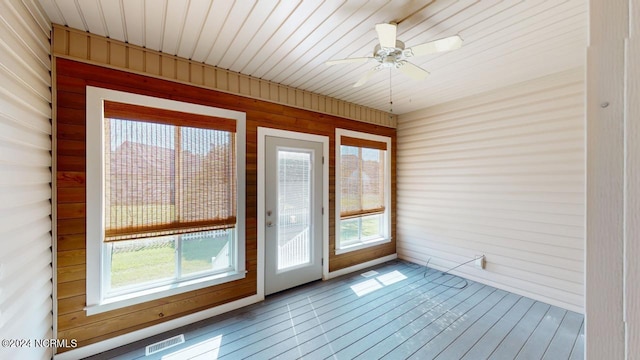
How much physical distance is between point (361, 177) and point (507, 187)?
6.42ft

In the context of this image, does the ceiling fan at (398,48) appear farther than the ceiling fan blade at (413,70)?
No

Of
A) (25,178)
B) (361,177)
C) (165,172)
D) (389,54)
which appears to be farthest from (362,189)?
(25,178)

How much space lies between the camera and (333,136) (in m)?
3.83

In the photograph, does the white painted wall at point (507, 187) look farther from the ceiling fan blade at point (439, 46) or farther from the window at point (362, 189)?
the ceiling fan blade at point (439, 46)

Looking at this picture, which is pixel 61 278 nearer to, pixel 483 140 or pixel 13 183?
pixel 13 183

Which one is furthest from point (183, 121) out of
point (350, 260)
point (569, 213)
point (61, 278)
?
point (569, 213)

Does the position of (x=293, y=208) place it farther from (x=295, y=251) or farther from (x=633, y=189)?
(x=633, y=189)

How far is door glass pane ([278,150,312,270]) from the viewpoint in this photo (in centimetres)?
334

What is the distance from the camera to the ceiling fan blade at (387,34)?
1.74 meters

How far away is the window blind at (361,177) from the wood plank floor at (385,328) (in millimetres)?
1237

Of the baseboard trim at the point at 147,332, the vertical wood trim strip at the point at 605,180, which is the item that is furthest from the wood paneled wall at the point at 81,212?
the vertical wood trim strip at the point at 605,180

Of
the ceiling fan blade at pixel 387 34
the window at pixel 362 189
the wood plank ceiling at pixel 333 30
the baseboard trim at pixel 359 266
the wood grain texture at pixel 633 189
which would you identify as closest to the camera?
the wood grain texture at pixel 633 189

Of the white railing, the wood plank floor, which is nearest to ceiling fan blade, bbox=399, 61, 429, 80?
the white railing

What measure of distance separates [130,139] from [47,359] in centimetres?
183
